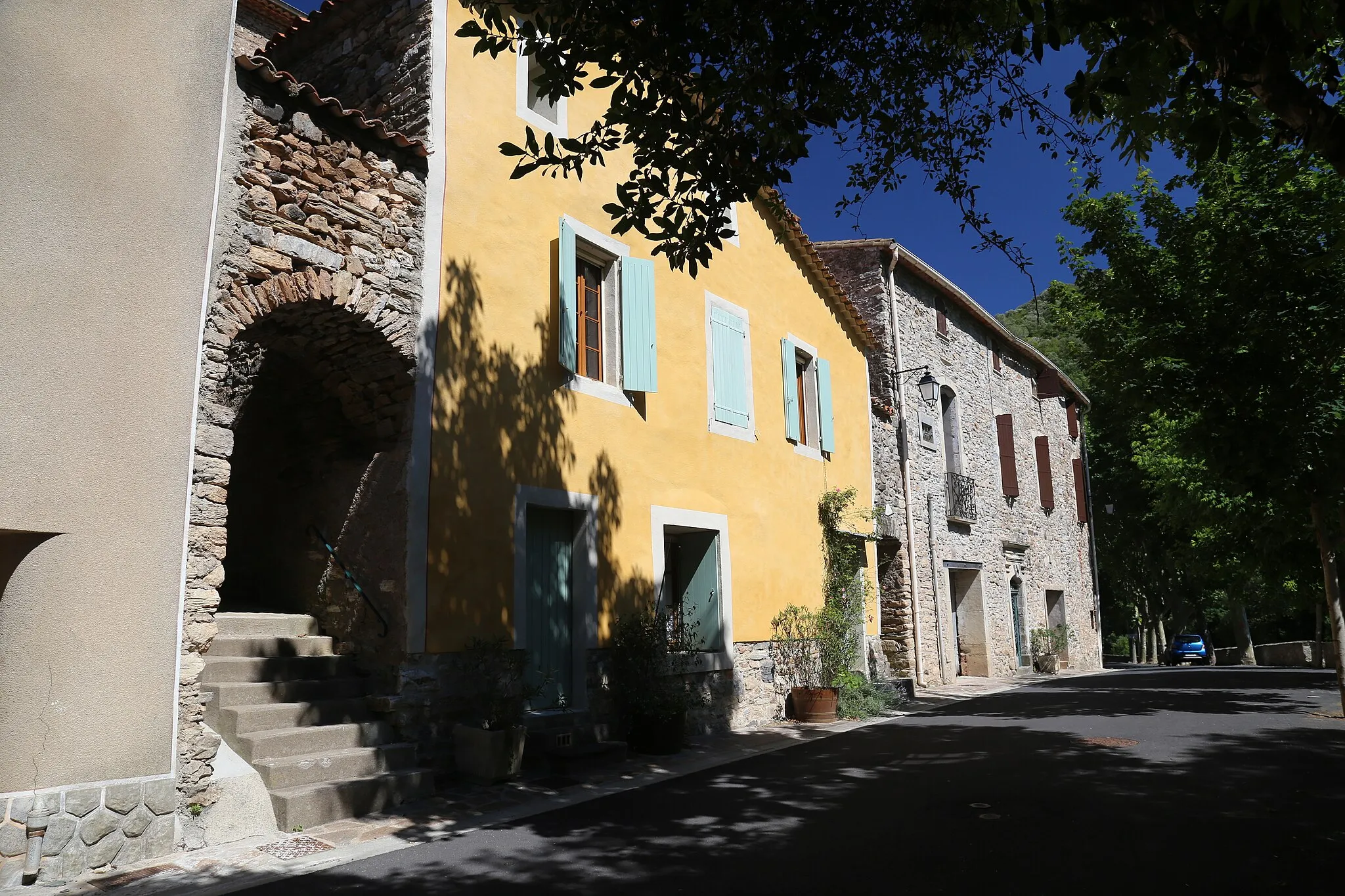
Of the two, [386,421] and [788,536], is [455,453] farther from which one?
[788,536]

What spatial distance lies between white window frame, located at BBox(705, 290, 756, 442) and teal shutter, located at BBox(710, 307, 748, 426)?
0.02m

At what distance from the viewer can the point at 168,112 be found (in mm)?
5492

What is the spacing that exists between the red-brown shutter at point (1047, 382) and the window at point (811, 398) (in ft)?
41.7

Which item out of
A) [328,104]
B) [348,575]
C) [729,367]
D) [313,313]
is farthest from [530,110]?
[348,575]

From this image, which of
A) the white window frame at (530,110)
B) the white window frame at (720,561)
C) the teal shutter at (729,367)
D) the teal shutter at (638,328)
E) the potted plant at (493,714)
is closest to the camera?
the potted plant at (493,714)

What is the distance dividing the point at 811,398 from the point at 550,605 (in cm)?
603

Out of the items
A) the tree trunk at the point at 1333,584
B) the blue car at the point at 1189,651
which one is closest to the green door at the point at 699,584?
the tree trunk at the point at 1333,584

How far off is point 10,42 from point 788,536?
30.1 ft

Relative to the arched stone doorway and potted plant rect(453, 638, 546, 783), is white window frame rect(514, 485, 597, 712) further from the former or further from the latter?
the arched stone doorway

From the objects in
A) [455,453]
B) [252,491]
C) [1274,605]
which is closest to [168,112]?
[455,453]

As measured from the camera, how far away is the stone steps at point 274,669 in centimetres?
631

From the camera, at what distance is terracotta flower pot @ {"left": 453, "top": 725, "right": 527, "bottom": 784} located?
6660 mm

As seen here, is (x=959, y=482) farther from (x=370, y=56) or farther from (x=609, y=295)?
(x=370, y=56)

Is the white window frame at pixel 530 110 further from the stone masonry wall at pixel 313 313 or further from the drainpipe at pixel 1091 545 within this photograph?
the drainpipe at pixel 1091 545
